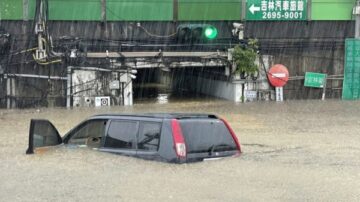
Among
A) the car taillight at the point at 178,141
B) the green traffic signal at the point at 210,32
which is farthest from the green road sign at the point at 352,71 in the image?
the car taillight at the point at 178,141

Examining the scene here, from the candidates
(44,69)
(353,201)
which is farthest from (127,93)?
(353,201)

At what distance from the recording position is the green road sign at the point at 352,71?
23.0m

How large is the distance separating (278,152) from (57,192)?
5072 millimetres

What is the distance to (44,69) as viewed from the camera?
20.2 meters

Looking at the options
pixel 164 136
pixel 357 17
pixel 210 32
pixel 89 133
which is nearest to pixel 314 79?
pixel 357 17

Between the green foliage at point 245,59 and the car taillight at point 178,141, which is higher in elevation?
the green foliage at point 245,59

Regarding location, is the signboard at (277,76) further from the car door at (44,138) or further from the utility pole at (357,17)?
the car door at (44,138)

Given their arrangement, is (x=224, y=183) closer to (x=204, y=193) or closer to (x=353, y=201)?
(x=204, y=193)

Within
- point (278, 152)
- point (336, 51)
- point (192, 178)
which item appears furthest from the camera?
point (336, 51)

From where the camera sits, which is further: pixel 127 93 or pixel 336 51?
pixel 336 51

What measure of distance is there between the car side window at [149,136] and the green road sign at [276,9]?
14566mm

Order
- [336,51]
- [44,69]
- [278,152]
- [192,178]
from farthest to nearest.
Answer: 1. [336,51]
2. [44,69]
3. [278,152]
4. [192,178]

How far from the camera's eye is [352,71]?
75.7ft

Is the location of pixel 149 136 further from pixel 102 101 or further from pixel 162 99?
pixel 162 99
